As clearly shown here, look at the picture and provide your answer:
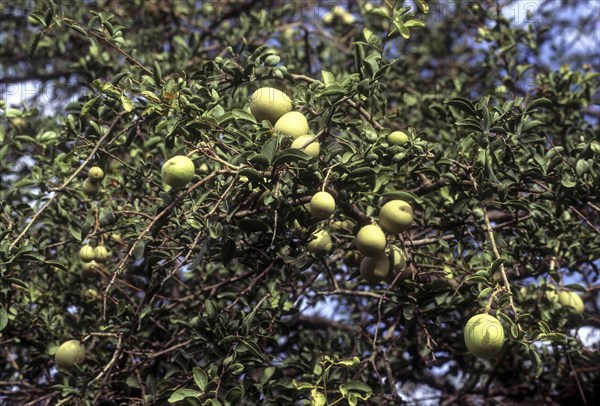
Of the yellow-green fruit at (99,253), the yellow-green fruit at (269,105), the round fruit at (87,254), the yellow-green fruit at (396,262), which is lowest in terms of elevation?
the yellow-green fruit at (396,262)

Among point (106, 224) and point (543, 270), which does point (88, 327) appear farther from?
point (543, 270)

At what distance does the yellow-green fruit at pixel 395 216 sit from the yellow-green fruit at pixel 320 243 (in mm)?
235

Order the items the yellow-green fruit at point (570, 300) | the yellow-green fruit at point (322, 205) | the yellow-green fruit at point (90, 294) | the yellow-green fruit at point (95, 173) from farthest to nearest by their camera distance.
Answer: the yellow-green fruit at point (90, 294)
the yellow-green fruit at point (570, 300)
the yellow-green fruit at point (95, 173)
the yellow-green fruit at point (322, 205)

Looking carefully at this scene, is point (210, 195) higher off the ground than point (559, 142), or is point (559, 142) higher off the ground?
point (559, 142)

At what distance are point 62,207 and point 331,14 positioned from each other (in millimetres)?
2695

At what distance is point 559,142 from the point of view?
3.68 m

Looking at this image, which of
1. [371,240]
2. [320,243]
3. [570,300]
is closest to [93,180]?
[320,243]

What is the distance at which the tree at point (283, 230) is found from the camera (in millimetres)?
2268

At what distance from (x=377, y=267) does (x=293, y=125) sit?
1.86 ft

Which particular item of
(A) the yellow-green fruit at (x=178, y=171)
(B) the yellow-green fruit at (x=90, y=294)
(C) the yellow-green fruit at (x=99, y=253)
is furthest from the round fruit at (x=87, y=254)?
(A) the yellow-green fruit at (x=178, y=171)

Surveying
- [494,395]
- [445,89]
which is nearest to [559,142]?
[445,89]

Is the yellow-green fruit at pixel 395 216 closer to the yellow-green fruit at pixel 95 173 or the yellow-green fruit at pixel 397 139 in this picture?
the yellow-green fruit at pixel 397 139

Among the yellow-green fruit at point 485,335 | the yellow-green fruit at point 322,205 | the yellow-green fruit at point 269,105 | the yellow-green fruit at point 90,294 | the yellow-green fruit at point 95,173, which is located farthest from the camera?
the yellow-green fruit at point 90,294

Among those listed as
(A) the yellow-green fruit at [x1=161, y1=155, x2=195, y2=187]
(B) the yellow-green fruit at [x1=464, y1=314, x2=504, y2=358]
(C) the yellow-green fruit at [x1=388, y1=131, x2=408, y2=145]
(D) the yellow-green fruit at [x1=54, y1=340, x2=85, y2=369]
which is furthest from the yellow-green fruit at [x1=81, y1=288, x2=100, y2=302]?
(B) the yellow-green fruit at [x1=464, y1=314, x2=504, y2=358]
